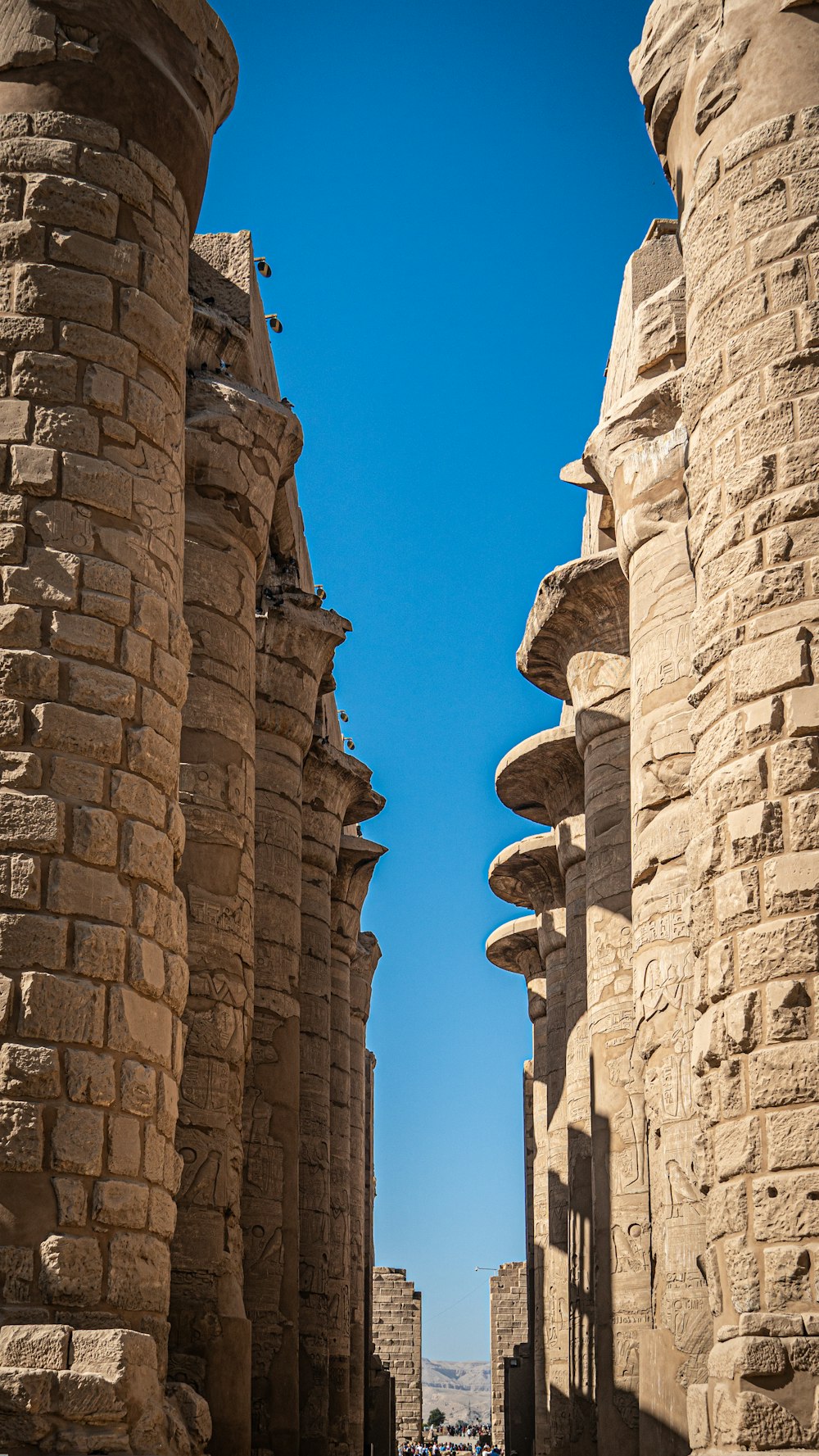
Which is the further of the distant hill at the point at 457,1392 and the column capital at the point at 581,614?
the distant hill at the point at 457,1392

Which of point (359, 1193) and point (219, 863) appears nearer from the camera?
point (219, 863)

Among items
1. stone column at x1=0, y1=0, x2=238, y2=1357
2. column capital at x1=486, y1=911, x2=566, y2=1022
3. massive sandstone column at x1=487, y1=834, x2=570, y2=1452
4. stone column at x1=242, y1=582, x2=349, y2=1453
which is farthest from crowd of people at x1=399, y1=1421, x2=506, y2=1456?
stone column at x1=0, y1=0, x2=238, y2=1357

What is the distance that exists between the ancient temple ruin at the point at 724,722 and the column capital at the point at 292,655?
13.0 ft

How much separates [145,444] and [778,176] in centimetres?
294

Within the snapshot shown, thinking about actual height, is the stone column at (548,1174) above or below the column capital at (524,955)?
below

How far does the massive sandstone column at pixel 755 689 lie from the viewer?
610 centimetres

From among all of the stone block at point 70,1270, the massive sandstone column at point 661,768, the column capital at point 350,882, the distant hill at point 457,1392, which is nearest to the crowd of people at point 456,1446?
the column capital at point 350,882

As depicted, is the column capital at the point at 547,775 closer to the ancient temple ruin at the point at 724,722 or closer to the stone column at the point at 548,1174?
the stone column at the point at 548,1174

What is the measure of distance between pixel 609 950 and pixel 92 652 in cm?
827

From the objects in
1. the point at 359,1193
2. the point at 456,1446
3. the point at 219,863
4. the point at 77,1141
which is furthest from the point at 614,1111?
the point at 456,1446

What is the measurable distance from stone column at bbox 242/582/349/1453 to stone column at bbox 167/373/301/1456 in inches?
105

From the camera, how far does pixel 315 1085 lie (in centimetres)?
1798

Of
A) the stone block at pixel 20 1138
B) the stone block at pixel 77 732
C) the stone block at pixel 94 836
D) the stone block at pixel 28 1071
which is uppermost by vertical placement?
the stone block at pixel 77 732

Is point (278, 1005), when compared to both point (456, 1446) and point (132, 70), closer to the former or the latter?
point (132, 70)
